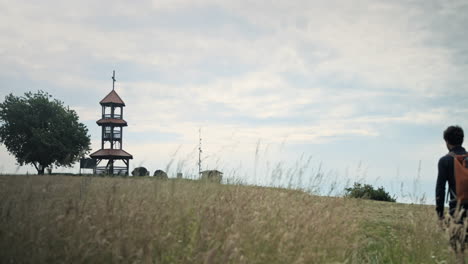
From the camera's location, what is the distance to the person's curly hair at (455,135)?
6.15 meters

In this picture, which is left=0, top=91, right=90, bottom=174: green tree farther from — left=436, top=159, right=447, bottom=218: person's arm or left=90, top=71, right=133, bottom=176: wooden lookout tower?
left=436, top=159, right=447, bottom=218: person's arm

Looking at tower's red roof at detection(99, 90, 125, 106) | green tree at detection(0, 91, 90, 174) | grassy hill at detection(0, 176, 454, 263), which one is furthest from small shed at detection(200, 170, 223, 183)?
tower's red roof at detection(99, 90, 125, 106)

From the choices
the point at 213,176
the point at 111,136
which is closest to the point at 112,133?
the point at 111,136

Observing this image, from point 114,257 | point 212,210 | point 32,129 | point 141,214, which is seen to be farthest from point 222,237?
point 32,129

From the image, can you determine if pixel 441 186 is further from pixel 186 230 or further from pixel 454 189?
pixel 186 230

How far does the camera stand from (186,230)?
614 centimetres

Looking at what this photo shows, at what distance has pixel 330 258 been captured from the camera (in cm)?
639

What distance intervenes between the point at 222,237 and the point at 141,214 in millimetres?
1235

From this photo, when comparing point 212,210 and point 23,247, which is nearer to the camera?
point 23,247

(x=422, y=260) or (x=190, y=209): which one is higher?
(x=190, y=209)

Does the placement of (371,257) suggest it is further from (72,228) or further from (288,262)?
(72,228)

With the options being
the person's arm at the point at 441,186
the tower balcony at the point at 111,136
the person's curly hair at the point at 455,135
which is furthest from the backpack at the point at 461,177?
the tower balcony at the point at 111,136

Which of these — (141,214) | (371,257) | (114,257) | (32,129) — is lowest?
(371,257)

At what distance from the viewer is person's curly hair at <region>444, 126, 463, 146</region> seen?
242 inches
